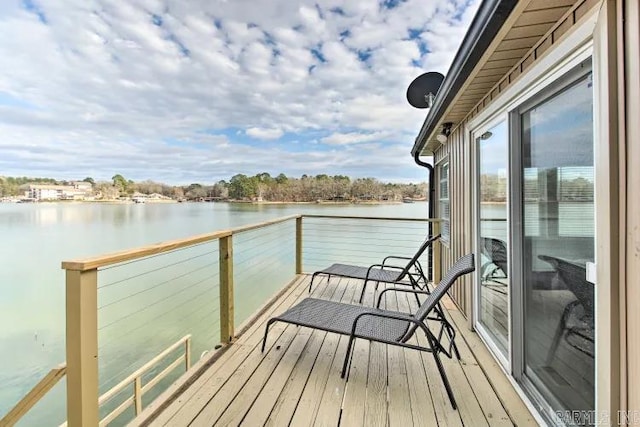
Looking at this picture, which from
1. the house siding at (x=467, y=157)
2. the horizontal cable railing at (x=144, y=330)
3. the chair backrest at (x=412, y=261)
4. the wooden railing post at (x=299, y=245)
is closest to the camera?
the house siding at (x=467, y=157)

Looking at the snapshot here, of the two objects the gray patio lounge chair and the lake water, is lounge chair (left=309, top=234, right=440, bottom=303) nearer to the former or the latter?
the lake water

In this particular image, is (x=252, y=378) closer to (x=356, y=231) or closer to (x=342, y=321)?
(x=342, y=321)

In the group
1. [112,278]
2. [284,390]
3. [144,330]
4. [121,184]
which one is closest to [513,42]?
[284,390]

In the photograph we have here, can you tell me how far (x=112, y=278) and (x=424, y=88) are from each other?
1385 centimetres

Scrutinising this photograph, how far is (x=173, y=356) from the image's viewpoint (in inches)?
375

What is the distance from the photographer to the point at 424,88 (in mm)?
5027

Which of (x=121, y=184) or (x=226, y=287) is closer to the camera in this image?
(x=226, y=287)

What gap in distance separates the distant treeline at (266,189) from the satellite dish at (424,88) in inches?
114

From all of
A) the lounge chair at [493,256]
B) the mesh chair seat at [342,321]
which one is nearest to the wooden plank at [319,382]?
the mesh chair seat at [342,321]

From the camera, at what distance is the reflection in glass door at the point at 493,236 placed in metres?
2.24

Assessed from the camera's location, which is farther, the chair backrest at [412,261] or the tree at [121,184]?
the tree at [121,184]

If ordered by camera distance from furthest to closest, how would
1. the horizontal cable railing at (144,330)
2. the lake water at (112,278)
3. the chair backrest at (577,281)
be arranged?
the horizontal cable railing at (144,330) → the lake water at (112,278) → the chair backrest at (577,281)

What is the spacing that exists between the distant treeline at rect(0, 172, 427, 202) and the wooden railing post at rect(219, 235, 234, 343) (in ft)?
19.5

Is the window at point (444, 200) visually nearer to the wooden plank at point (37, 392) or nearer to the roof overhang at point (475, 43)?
the roof overhang at point (475, 43)
